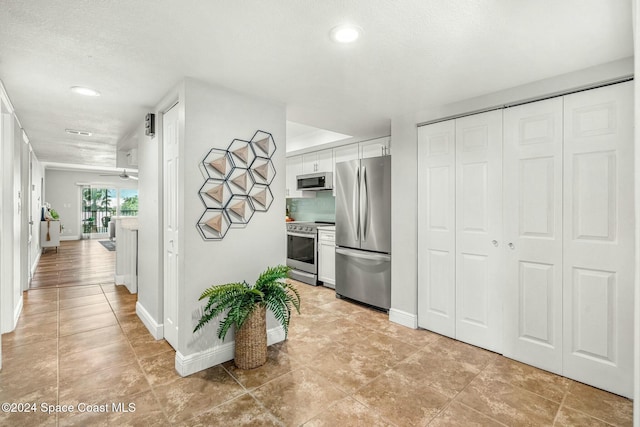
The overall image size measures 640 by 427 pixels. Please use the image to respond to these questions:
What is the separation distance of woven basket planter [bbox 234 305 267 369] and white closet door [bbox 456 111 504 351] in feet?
5.98

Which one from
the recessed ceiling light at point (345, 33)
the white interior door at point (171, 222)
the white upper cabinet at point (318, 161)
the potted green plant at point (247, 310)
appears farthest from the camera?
the white upper cabinet at point (318, 161)

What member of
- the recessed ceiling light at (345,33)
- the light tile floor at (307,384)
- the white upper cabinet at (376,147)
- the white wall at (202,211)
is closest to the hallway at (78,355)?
the light tile floor at (307,384)

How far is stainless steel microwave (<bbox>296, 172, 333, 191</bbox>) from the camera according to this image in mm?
4906

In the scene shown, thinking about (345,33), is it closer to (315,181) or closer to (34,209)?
(315,181)

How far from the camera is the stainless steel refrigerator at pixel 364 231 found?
356 cm

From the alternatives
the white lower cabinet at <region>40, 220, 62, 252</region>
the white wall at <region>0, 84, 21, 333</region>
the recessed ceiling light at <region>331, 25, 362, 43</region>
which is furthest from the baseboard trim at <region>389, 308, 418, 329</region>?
the white lower cabinet at <region>40, 220, 62, 252</region>

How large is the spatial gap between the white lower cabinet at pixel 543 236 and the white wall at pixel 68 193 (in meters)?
11.2

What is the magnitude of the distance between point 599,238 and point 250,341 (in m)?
2.59

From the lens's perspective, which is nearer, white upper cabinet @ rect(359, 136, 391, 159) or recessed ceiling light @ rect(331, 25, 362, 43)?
recessed ceiling light @ rect(331, 25, 362, 43)

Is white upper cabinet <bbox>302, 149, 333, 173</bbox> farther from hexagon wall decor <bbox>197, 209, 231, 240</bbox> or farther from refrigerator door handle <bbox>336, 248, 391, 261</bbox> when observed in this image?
hexagon wall decor <bbox>197, 209, 231, 240</bbox>

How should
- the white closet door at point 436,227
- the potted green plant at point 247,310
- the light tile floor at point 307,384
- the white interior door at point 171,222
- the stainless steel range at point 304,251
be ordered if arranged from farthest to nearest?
the stainless steel range at point 304,251 < the white closet door at point 436,227 < the white interior door at point 171,222 < the potted green plant at point 247,310 < the light tile floor at point 307,384

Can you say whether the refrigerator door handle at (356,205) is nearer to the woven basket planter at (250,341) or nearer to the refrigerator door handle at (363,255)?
the refrigerator door handle at (363,255)

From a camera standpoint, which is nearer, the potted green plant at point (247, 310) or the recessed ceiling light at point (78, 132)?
the potted green plant at point (247, 310)

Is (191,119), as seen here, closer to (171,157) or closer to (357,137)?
(171,157)
